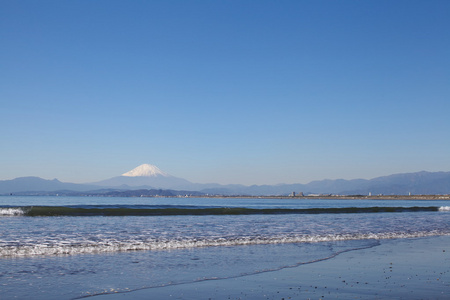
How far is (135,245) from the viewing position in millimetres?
17031

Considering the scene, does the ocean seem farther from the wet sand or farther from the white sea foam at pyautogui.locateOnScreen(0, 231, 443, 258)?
the wet sand

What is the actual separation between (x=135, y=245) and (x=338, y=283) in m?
9.64

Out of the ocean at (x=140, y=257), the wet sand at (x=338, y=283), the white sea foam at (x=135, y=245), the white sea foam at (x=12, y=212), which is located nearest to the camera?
the wet sand at (x=338, y=283)

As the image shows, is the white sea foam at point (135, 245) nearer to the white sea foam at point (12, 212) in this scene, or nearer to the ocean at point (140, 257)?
the ocean at point (140, 257)

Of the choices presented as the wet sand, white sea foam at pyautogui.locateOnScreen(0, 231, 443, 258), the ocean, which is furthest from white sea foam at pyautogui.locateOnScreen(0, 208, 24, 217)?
the wet sand

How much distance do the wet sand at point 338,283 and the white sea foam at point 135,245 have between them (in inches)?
228

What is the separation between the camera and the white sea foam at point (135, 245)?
1504 centimetres

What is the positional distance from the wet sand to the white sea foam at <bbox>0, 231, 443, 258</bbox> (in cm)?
580

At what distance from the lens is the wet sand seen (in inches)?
354

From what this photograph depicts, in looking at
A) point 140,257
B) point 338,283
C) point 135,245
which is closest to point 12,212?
point 135,245

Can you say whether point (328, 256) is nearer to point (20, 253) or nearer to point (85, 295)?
point (85, 295)

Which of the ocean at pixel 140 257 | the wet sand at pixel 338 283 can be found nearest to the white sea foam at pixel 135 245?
the ocean at pixel 140 257

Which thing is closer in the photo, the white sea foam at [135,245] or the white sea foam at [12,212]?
the white sea foam at [135,245]

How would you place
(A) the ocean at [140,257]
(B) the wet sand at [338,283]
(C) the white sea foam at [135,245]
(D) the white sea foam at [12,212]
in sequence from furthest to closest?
(D) the white sea foam at [12,212], (C) the white sea foam at [135,245], (A) the ocean at [140,257], (B) the wet sand at [338,283]
